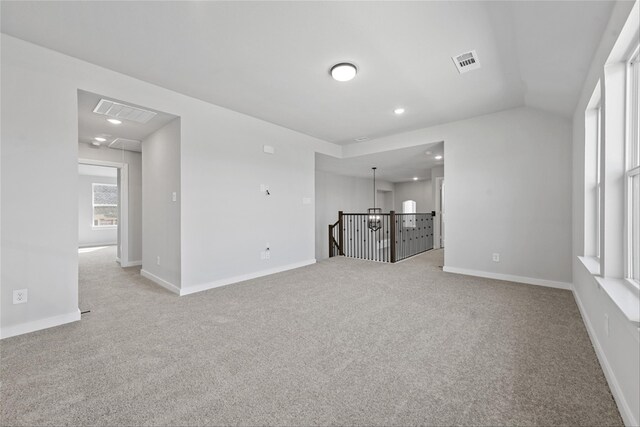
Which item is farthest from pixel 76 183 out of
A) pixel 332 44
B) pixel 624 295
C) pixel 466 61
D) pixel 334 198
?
pixel 334 198

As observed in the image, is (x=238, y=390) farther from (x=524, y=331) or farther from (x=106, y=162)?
(x=106, y=162)

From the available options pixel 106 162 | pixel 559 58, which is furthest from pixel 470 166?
pixel 106 162

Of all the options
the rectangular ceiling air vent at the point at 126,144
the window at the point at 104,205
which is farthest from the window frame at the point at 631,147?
the window at the point at 104,205

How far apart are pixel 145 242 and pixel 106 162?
6.99ft

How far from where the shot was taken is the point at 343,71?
277 cm

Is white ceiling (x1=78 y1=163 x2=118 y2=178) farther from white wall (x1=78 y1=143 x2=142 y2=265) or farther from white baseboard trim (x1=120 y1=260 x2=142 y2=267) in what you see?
white baseboard trim (x1=120 y1=260 x2=142 y2=267)

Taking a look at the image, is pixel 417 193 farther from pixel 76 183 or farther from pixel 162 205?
pixel 76 183

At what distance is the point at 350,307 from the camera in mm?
2980

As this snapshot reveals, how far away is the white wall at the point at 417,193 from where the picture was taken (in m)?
10.9

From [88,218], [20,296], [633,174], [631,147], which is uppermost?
[631,147]

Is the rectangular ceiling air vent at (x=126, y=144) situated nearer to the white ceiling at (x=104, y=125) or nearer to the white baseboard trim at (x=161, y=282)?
the white ceiling at (x=104, y=125)

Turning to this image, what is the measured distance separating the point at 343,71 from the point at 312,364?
106 inches

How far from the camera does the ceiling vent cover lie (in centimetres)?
258

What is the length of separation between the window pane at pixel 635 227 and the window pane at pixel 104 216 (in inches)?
454
